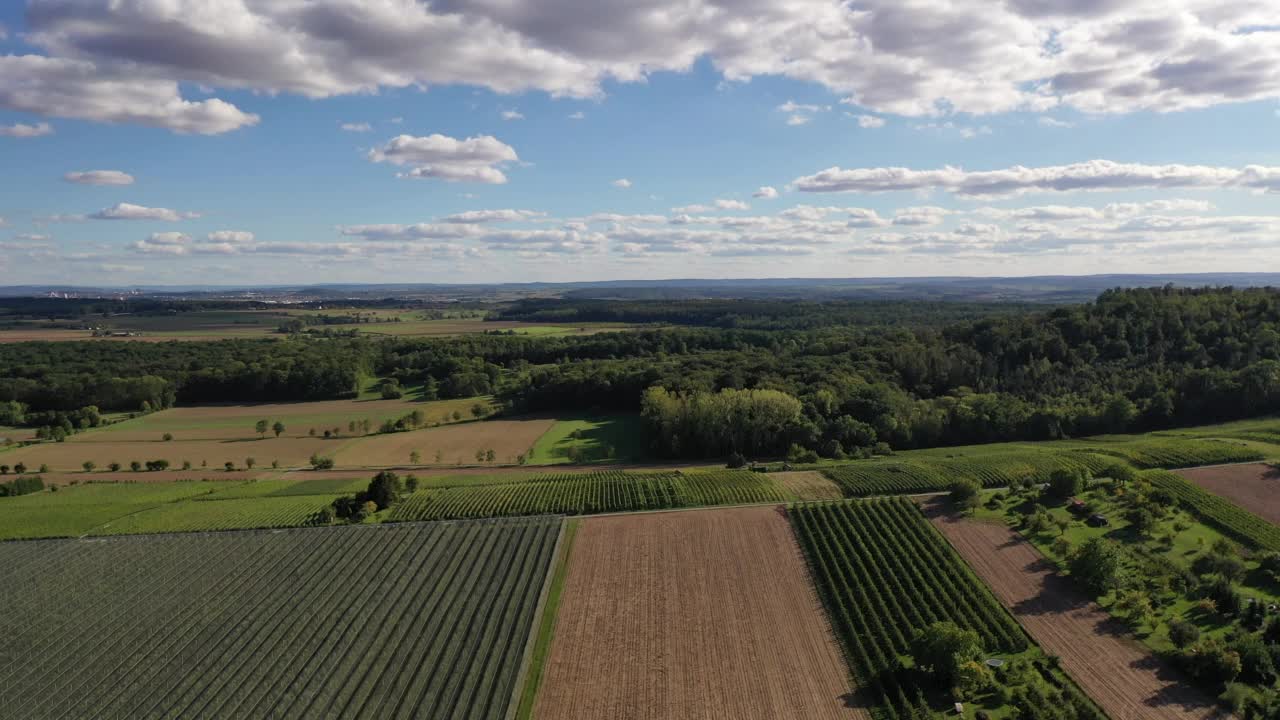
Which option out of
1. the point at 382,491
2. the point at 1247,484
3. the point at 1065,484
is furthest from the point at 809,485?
the point at 382,491

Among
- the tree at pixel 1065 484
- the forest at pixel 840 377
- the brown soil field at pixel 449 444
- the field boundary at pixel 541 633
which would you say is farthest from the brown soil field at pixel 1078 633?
the brown soil field at pixel 449 444

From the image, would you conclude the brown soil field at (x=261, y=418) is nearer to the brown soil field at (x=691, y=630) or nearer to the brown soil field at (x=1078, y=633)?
the brown soil field at (x=691, y=630)

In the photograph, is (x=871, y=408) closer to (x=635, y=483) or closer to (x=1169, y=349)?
(x=635, y=483)

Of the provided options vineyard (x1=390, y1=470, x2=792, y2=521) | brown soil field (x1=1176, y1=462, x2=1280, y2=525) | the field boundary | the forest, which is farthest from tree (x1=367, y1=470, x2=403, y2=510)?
brown soil field (x1=1176, y1=462, x2=1280, y2=525)

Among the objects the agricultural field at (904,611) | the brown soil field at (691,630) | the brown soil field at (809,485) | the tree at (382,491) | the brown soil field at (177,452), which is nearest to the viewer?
the agricultural field at (904,611)

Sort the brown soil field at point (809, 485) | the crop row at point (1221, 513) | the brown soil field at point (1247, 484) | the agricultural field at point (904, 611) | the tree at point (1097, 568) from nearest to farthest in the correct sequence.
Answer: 1. the agricultural field at point (904, 611)
2. the tree at point (1097, 568)
3. the crop row at point (1221, 513)
4. the brown soil field at point (1247, 484)
5. the brown soil field at point (809, 485)

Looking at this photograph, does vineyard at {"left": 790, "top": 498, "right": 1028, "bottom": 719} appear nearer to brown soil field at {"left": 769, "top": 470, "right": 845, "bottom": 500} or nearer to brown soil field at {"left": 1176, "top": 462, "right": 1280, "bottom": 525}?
brown soil field at {"left": 769, "top": 470, "right": 845, "bottom": 500}

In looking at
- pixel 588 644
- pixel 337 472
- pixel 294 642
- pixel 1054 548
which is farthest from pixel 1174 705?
pixel 337 472

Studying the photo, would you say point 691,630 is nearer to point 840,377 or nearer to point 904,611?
point 904,611
